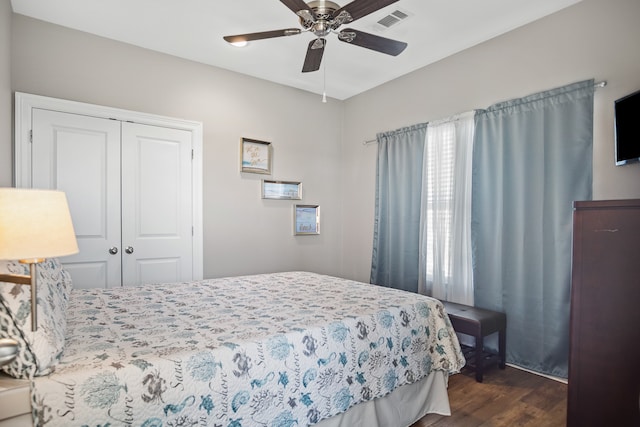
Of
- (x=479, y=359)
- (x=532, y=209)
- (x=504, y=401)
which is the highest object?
(x=532, y=209)

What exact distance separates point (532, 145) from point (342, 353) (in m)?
2.26

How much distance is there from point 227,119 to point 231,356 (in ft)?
9.50

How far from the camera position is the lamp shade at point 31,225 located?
0.96 m

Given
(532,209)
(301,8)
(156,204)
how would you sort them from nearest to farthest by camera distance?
(301,8)
(532,209)
(156,204)

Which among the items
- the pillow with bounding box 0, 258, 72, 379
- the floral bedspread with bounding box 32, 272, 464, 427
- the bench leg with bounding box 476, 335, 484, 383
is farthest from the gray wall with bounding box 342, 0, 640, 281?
the pillow with bounding box 0, 258, 72, 379

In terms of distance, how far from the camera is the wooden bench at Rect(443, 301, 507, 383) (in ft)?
8.66

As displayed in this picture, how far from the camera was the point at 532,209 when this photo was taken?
2.75 meters

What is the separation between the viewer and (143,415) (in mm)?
1176

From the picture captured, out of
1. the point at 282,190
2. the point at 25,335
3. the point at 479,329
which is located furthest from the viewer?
the point at 282,190

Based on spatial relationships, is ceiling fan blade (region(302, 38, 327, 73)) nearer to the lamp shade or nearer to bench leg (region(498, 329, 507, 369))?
the lamp shade

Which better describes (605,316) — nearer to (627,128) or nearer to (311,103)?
(627,128)

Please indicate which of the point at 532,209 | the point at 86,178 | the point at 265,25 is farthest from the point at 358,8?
the point at 86,178

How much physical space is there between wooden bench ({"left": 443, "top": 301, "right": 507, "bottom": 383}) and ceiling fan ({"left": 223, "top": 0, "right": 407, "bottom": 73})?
81.8 inches

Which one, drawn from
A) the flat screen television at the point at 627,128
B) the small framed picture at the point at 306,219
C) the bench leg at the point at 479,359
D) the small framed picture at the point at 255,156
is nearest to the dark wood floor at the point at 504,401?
the bench leg at the point at 479,359
